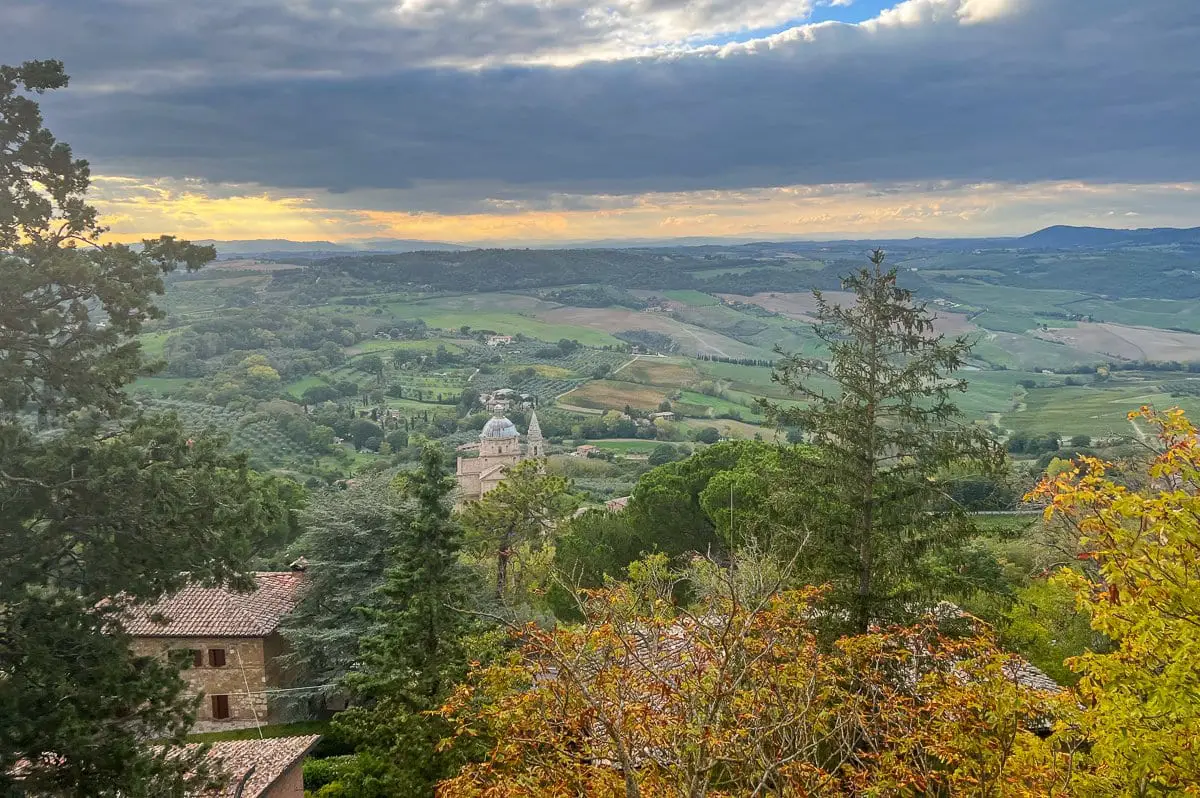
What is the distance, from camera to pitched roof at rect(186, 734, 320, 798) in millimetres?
15102

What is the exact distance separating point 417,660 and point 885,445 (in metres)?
9.43

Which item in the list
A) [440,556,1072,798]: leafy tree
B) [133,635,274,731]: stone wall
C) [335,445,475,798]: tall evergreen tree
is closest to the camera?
[440,556,1072,798]: leafy tree

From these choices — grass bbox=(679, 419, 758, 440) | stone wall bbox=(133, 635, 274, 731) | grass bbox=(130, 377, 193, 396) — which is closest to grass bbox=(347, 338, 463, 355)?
grass bbox=(130, 377, 193, 396)

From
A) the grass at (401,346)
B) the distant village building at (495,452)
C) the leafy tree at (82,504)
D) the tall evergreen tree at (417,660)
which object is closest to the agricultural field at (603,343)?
the grass at (401,346)

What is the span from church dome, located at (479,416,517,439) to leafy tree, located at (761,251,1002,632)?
4965 cm

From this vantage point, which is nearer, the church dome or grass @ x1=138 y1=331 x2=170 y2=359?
the church dome

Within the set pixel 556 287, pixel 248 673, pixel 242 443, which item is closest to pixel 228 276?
pixel 556 287

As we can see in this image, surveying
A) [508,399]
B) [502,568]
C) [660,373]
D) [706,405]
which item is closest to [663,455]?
[706,405]

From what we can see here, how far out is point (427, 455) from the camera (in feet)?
56.2

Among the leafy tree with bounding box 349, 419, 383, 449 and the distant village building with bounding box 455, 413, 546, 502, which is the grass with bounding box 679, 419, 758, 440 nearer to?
the distant village building with bounding box 455, 413, 546, 502

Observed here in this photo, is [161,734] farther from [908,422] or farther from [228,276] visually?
[228,276]

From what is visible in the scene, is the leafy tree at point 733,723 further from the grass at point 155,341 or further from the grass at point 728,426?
the grass at point 155,341

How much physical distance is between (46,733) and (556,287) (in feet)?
610

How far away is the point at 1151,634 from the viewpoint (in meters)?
Result: 7.10
